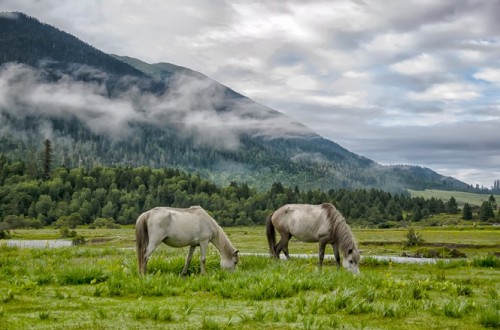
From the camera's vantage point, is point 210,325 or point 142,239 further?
point 142,239

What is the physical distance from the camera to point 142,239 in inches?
756

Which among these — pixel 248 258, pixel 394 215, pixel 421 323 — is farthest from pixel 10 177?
pixel 421 323

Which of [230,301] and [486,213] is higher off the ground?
[230,301]

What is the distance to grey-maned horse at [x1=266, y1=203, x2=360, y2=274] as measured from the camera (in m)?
22.8

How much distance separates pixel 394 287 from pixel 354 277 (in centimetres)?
180

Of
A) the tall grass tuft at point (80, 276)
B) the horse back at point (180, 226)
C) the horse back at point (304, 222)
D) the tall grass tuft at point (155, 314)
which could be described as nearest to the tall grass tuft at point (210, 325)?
the tall grass tuft at point (155, 314)

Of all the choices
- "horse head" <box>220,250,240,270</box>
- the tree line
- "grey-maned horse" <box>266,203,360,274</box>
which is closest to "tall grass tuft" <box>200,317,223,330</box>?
"horse head" <box>220,250,240,270</box>

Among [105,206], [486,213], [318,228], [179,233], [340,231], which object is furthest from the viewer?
[105,206]

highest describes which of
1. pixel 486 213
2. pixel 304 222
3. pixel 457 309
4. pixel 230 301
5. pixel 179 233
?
pixel 304 222

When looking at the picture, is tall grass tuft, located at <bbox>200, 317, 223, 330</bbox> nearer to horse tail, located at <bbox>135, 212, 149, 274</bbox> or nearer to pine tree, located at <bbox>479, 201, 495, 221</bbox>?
horse tail, located at <bbox>135, 212, 149, 274</bbox>

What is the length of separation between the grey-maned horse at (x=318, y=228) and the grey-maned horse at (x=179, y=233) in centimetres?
530

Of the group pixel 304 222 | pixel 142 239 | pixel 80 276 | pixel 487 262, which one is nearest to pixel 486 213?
pixel 487 262

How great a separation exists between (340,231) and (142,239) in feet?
31.2

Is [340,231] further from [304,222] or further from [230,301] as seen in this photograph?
[230,301]
